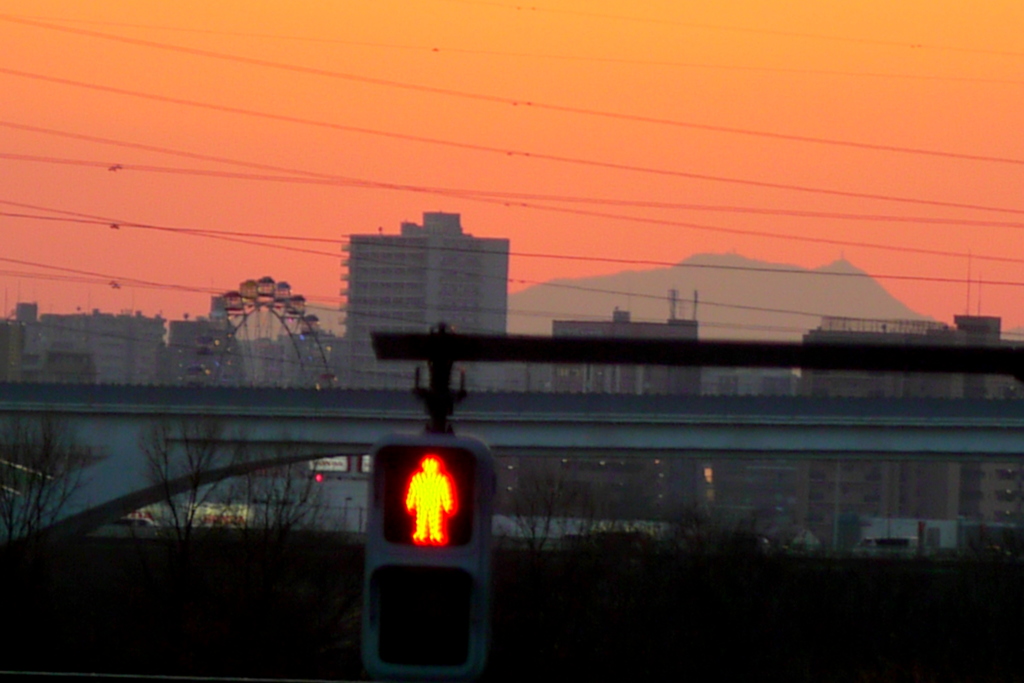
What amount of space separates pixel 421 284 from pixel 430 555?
149 feet

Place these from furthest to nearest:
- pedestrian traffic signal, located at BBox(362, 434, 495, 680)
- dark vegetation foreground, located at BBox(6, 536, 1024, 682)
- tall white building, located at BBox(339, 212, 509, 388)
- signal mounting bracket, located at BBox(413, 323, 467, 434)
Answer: tall white building, located at BBox(339, 212, 509, 388) < dark vegetation foreground, located at BBox(6, 536, 1024, 682) < signal mounting bracket, located at BBox(413, 323, 467, 434) < pedestrian traffic signal, located at BBox(362, 434, 495, 680)

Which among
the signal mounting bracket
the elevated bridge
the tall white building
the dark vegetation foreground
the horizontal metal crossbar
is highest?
the tall white building

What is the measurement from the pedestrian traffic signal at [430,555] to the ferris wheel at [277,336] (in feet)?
91.8

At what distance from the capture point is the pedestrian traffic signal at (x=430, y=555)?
3.38 metres

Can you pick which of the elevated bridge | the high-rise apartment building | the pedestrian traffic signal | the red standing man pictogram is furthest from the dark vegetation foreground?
the high-rise apartment building

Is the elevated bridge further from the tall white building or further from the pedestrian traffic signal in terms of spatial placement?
the pedestrian traffic signal

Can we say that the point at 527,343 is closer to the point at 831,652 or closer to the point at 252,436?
the point at 831,652

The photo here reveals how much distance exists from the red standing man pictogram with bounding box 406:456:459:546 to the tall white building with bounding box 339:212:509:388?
3436 centimetres

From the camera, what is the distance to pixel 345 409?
2586cm

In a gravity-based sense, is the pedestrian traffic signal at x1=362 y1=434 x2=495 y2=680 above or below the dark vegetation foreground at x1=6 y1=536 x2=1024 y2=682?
above

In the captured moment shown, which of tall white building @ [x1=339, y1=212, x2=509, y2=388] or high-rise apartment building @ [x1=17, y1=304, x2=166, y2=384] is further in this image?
high-rise apartment building @ [x1=17, y1=304, x2=166, y2=384]

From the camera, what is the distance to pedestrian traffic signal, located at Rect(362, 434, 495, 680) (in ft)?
11.1

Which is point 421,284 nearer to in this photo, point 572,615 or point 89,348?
point 572,615

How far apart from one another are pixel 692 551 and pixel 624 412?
3.13 m
